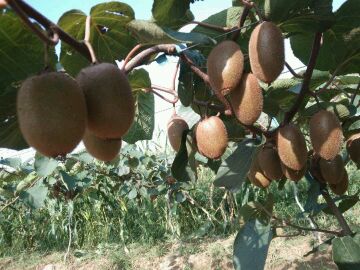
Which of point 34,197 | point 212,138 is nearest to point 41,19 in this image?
point 212,138

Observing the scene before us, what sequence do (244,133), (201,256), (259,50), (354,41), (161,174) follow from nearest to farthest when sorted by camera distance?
1. (259,50)
2. (354,41)
3. (244,133)
4. (201,256)
5. (161,174)

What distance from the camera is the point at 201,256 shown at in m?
3.58

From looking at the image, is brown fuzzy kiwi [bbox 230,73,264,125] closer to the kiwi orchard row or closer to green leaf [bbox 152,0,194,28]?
the kiwi orchard row

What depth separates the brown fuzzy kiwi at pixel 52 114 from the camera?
540 mm

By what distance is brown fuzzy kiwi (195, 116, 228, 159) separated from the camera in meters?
0.88

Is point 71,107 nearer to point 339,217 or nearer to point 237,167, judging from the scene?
point 237,167

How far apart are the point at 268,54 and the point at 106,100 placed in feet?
0.97

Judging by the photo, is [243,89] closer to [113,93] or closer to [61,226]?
[113,93]

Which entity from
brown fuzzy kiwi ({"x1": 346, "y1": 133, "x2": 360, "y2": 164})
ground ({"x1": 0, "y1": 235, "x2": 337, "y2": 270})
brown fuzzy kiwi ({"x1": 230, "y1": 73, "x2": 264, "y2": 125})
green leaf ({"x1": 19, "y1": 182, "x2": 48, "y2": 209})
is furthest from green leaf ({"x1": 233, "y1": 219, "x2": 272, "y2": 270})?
green leaf ({"x1": 19, "y1": 182, "x2": 48, "y2": 209})

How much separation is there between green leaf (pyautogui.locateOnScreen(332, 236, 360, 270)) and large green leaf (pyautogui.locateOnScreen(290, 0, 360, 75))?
41cm

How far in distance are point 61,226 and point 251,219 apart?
3965mm

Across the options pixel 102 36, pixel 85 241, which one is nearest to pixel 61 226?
pixel 85 241

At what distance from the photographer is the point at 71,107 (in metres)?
0.55

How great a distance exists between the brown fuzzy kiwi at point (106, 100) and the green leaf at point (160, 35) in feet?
0.31
